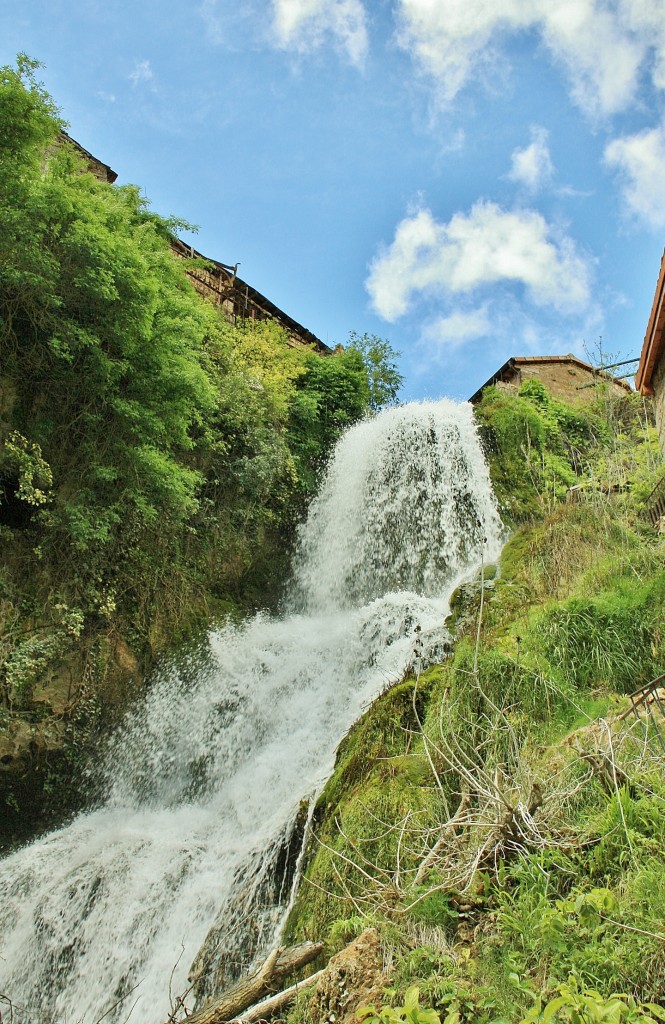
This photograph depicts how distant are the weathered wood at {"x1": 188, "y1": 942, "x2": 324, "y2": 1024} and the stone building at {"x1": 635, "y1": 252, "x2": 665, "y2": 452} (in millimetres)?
6671

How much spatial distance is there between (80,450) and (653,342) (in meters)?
7.74

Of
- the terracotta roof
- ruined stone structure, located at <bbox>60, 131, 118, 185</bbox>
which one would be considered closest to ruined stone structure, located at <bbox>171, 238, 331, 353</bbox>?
ruined stone structure, located at <bbox>60, 131, 118, 185</bbox>

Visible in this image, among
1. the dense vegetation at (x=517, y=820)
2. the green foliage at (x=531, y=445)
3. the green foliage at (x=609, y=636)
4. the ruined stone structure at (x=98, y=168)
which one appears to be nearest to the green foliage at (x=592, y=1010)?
the dense vegetation at (x=517, y=820)

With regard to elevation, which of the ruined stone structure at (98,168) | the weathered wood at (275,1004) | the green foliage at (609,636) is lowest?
the weathered wood at (275,1004)

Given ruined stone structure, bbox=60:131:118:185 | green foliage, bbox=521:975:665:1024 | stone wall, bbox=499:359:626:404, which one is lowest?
green foliage, bbox=521:975:665:1024

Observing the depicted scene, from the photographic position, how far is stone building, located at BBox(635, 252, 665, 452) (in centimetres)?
650

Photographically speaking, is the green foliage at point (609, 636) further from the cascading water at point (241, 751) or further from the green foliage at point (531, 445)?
the green foliage at point (531, 445)

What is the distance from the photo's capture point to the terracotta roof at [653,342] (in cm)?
636

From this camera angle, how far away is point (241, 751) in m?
7.71

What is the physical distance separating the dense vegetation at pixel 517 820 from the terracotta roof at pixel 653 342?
2.10 meters

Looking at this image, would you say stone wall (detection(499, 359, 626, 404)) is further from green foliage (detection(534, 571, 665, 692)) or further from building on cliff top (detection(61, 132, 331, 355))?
green foliage (detection(534, 571, 665, 692))

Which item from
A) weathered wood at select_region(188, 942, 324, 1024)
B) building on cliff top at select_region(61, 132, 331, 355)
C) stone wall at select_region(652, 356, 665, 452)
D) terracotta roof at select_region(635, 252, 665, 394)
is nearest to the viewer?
weathered wood at select_region(188, 942, 324, 1024)

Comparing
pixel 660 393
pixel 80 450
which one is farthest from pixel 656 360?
pixel 80 450

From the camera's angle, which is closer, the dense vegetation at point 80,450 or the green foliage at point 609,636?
the green foliage at point 609,636
